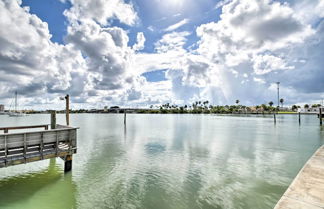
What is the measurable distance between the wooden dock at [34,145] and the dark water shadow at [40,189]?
4.22 ft

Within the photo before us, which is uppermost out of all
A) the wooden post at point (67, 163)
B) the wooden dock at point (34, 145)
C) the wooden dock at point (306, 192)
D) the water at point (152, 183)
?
the wooden dock at point (34, 145)

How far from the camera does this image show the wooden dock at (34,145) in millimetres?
8852

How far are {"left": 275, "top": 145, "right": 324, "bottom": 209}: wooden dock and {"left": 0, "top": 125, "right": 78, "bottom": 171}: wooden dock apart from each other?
11238 mm

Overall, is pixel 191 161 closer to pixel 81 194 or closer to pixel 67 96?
pixel 81 194

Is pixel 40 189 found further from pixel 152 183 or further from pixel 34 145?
pixel 152 183

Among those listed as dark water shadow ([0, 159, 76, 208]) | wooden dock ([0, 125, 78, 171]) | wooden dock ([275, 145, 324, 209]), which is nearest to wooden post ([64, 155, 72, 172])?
wooden dock ([0, 125, 78, 171])

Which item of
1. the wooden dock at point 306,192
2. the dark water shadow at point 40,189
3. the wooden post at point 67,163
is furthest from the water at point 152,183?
the wooden dock at point 306,192

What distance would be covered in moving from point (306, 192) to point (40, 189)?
12431mm

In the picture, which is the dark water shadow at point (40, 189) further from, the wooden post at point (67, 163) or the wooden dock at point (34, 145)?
the wooden dock at point (34, 145)

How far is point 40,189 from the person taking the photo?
9680 millimetres

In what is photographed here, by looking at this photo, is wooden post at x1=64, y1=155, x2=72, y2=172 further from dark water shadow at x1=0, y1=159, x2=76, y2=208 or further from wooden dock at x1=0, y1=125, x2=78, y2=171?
dark water shadow at x1=0, y1=159, x2=76, y2=208

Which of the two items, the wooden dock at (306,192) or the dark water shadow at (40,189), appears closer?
the wooden dock at (306,192)

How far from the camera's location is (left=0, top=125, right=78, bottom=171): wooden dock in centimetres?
885

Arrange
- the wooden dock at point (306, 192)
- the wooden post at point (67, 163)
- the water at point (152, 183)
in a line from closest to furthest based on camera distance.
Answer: the wooden dock at point (306, 192) < the water at point (152, 183) < the wooden post at point (67, 163)
